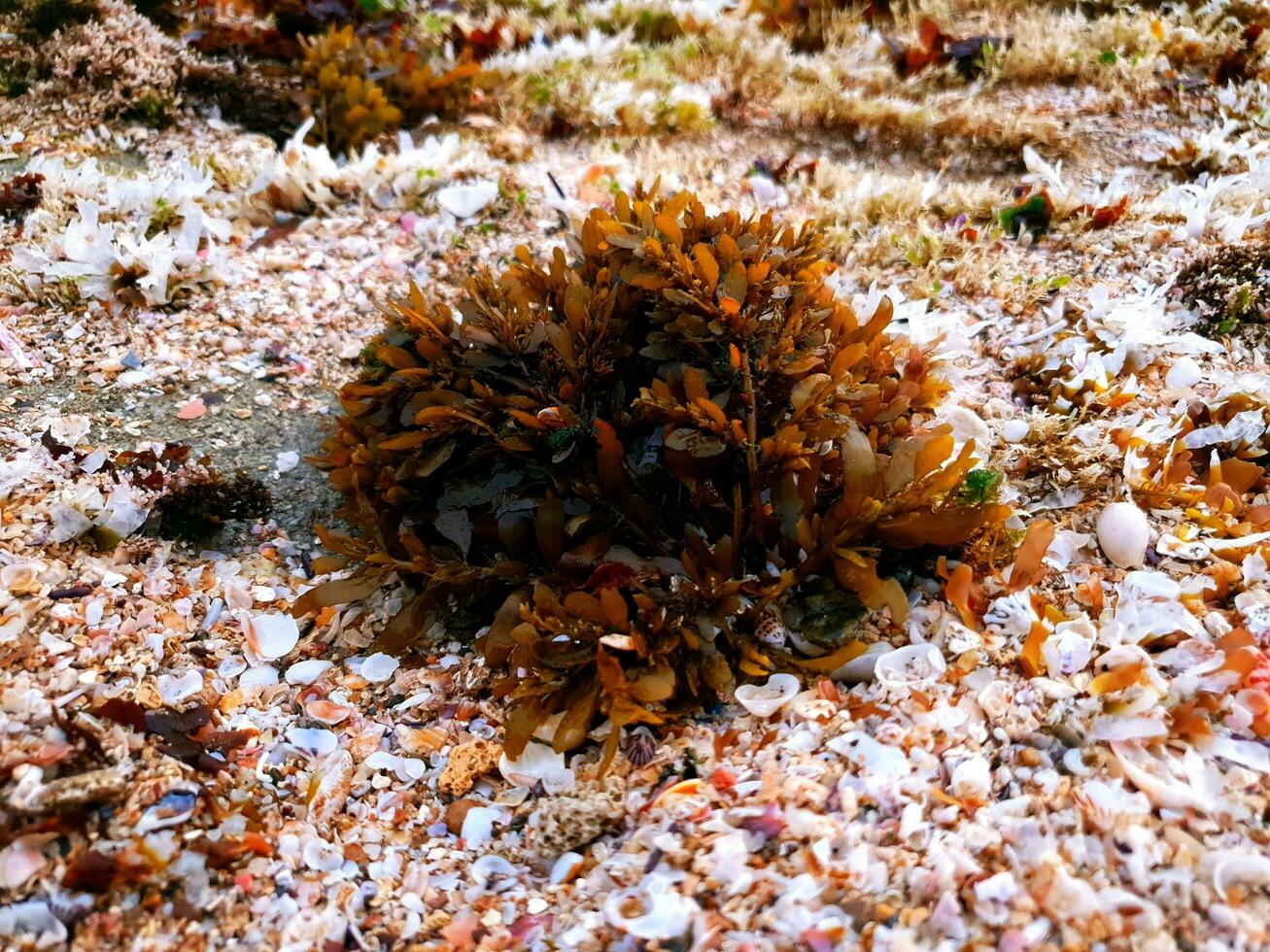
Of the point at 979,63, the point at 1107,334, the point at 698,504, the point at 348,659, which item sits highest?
the point at 979,63

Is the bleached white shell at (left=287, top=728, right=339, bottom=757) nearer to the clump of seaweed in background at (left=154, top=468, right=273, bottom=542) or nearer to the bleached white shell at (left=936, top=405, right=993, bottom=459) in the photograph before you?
the clump of seaweed in background at (left=154, top=468, right=273, bottom=542)

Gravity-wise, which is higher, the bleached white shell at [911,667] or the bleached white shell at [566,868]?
the bleached white shell at [911,667]

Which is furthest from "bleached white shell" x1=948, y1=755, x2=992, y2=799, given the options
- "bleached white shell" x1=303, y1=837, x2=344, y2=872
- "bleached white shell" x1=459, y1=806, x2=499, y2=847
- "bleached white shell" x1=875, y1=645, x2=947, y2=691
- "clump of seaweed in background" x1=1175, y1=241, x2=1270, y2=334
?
"clump of seaweed in background" x1=1175, y1=241, x2=1270, y2=334

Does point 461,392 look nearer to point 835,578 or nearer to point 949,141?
point 835,578

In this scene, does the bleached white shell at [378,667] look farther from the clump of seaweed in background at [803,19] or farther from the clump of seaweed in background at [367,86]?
the clump of seaweed in background at [803,19]

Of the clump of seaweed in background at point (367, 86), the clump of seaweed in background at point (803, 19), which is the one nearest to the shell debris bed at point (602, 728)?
the clump of seaweed in background at point (367, 86)

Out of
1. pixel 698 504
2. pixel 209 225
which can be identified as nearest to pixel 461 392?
pixel 698 504
